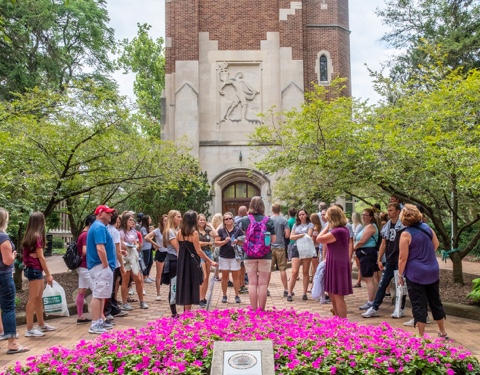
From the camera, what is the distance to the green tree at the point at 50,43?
71.9 ft

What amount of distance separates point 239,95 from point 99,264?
17.4m

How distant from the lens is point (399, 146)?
31.0 ft

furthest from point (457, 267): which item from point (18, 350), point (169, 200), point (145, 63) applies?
point (145, 63)

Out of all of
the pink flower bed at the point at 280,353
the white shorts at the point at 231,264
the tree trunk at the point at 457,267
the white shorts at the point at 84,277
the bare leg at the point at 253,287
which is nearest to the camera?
the pink flower bed at the point at 280,353

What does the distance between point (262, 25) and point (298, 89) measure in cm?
367

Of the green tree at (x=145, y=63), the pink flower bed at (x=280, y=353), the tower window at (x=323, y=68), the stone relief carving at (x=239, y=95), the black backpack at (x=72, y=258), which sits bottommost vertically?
the pink flower bed at (x=280, y=353)

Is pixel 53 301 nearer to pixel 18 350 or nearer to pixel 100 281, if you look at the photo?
pixel 100 281

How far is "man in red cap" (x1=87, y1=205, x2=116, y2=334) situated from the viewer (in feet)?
23.4

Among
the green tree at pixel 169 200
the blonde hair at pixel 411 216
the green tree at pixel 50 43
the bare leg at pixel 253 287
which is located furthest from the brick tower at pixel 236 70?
the blonde hair at pixel 411 216

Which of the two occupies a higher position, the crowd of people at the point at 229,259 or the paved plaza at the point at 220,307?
the crowd of people at the point at 229,259

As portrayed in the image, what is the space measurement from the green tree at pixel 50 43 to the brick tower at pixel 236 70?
4912mm

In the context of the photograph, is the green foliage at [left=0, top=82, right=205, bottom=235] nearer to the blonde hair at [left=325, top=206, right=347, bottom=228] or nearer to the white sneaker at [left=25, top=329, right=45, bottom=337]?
the white sneaker at [left=25, top=329, right=45, bottom=337]

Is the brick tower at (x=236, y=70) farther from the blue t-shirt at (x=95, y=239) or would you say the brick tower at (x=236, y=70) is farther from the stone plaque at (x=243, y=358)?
the stone plaque at (x=243, y=358)

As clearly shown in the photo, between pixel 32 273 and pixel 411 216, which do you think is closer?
pixel 411 216
